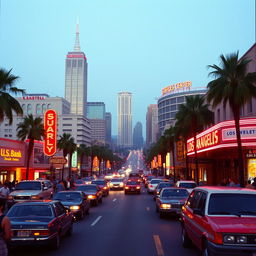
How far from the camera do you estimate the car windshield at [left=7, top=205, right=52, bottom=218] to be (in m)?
11.1

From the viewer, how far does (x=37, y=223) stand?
10.4 metres

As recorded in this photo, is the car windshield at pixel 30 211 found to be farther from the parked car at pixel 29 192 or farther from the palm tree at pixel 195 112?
the palm tree at pixel 195 112

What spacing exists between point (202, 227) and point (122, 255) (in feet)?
9.00

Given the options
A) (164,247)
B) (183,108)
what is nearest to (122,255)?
(164,247)

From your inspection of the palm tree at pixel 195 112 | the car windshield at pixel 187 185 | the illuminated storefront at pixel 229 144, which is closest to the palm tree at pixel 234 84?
the car windshield at pixel 187 185

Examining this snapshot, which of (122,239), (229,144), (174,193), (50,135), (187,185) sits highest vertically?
(50,135)

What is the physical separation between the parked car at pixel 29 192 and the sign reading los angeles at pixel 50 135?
116 feet

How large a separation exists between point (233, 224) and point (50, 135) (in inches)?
2211

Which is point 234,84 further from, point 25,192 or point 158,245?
point 158,245

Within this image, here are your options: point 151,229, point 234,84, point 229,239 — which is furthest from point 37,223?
point 234,84

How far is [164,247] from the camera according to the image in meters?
11.3

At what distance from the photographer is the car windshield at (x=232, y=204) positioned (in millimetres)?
8711

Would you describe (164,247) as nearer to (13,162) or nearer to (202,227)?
(202,227)

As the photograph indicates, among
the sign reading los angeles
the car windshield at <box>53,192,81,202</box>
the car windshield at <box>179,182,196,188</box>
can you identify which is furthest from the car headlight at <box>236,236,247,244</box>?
the sign reading los angeles
